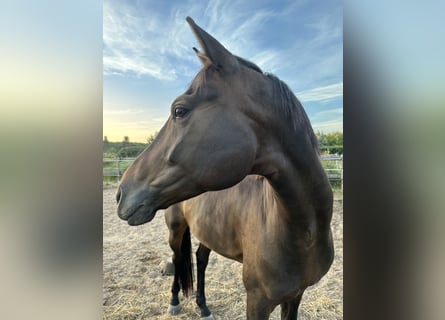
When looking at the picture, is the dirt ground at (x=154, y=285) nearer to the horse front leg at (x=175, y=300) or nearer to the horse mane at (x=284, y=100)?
the horse front leg at (x=175, y=300)

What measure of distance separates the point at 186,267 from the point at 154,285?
0.55m

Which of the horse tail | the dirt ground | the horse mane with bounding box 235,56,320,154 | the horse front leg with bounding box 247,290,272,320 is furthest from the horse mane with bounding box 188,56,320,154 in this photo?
the horse tail

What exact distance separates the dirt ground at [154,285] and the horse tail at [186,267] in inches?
10.0

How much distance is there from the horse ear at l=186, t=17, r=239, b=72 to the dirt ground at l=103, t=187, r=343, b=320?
1.36 m

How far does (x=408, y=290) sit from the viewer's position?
0.54 metres

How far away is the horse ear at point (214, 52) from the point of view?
0.66 m

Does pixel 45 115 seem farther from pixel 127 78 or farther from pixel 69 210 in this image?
pixel 127 78

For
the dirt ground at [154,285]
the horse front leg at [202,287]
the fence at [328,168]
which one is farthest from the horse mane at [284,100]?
the horse front leg at [202,287]

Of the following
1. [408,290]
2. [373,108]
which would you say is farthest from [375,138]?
→ [408,290]

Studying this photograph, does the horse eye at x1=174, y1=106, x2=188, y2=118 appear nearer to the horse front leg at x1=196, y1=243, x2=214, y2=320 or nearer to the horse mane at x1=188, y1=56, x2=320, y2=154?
the horse mane at x1=188, y1=56, x2=320, y2=154

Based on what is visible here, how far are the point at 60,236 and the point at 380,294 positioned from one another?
714 mm

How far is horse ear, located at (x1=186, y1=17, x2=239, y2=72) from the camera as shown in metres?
0.66

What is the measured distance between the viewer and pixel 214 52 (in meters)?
0.70

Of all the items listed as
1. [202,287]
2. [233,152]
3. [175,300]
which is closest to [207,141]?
[233,152]
